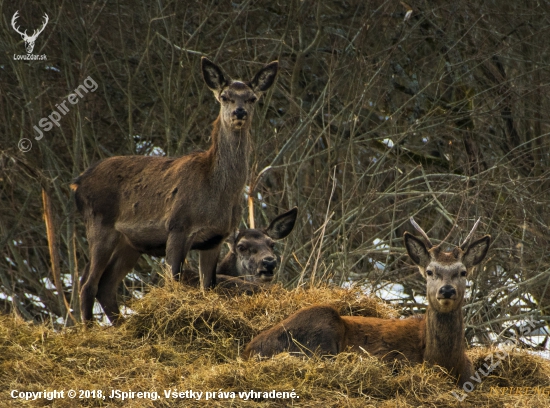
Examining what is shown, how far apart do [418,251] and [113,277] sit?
3.59 meters

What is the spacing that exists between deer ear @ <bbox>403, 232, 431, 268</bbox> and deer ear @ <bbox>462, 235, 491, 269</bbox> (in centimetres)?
33

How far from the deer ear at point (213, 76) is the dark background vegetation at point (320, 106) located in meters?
2.53

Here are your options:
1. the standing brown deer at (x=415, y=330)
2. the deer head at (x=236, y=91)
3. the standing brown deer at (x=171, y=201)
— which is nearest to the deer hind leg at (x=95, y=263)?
the standing brown deer at (x=171, y=201)

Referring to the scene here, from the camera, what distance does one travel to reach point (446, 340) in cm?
857

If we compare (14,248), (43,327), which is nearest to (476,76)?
(14,248)

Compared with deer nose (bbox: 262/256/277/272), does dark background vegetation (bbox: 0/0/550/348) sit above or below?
above

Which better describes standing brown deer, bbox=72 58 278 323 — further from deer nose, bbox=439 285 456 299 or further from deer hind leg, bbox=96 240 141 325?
deer nose, bbox=439 285 456 299

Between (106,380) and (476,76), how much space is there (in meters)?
9.24

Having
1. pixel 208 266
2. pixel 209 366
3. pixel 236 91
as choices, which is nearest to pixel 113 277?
pixel 208 266

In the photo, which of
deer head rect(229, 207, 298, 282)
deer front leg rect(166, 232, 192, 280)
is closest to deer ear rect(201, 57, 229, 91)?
deer head rect(229, 207, 298, 282)

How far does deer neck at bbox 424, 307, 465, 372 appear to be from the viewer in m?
8.53

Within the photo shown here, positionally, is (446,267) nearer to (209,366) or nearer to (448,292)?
(448,292)

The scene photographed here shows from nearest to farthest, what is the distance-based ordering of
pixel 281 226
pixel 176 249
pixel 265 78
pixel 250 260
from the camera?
→ pixel 176 249 < pixel 265 78 < pixel 250 260 < pixel 281 226

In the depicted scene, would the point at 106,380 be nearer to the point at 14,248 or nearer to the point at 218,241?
the point at 218,241
